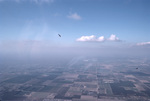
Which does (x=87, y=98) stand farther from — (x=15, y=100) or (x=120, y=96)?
(x=15, y=100)

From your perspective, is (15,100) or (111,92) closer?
(15,100)

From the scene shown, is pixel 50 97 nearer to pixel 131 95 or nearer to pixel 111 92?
pixel 111 92

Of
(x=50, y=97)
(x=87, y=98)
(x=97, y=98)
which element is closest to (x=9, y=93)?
(x=50, y=97)

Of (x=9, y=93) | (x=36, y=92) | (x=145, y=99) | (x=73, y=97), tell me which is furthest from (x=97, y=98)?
(x=9, y=93)

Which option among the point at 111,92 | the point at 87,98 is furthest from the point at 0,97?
the point at 111,92

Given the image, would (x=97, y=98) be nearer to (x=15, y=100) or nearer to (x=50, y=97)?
(x=50, y=97)

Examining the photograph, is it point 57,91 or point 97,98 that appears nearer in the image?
point 97,98

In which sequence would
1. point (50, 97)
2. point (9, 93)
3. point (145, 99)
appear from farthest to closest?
point (9, 93)
point (50, 97)
point (145, 99)

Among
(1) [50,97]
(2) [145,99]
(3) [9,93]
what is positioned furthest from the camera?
(3) [9,93]
